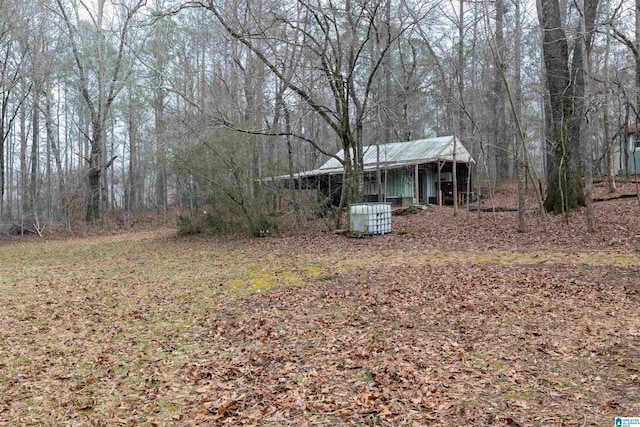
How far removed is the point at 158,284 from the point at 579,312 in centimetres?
700

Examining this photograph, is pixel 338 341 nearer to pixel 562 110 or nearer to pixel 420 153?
pixel 562 110

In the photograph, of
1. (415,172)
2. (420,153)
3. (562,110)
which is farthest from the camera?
(420,153)

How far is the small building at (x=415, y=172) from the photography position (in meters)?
21.4

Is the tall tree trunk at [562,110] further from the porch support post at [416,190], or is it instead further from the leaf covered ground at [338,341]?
the porch support post at [416,190]

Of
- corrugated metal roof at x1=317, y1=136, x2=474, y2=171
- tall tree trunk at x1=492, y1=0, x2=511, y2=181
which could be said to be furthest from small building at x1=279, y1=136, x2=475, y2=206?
tall tree trunk at x1=492, y1=0, x2=511, y2=181

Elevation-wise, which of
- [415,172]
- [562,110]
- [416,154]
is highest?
[416,154]

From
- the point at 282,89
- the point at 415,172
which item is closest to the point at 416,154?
the point at 415,172

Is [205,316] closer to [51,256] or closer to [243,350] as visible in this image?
[243,350]

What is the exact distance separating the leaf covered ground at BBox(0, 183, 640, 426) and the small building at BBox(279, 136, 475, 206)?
11716mm

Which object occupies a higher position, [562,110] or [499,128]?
[499,128]

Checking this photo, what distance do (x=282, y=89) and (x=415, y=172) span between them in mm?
8381

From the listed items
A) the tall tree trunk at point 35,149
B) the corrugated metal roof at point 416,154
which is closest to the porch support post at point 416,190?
the corrugated metal roof at point 416,154

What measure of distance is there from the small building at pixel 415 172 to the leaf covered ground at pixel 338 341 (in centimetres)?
1172

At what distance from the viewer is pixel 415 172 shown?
2147 cm
